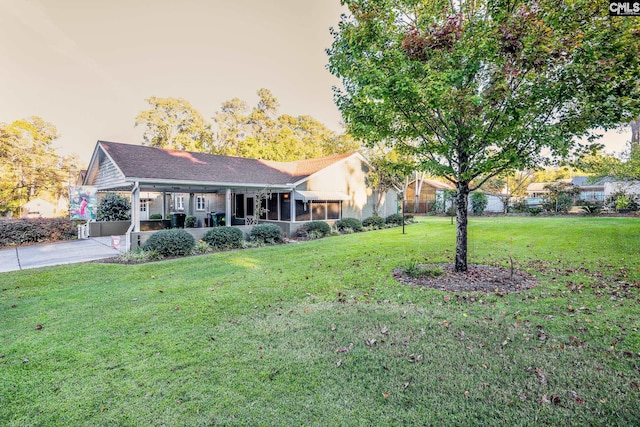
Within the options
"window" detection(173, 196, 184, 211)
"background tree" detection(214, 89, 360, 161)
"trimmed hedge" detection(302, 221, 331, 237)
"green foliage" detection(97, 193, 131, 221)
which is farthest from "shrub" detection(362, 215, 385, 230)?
"green foliage" detection(97, 193, 131, 221)

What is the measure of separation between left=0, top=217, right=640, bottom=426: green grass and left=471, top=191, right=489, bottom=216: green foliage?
25741 mm

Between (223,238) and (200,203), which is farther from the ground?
(200,203)

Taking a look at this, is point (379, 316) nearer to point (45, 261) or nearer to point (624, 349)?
point (624, 349)

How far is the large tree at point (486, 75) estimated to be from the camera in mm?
5289

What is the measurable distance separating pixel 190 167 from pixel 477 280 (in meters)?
13.8

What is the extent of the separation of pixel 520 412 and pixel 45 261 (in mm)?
13661

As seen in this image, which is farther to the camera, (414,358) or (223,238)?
(223,238)

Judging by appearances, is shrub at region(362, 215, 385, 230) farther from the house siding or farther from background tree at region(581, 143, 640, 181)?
the house siding

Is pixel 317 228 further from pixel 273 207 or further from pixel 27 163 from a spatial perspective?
pixel 27 163

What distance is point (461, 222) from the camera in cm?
765

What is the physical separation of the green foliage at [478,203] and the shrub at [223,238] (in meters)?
27.6

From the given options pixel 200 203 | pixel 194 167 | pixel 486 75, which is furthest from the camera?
pixel 200 203

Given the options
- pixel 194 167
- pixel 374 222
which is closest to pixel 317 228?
pixel 374 222

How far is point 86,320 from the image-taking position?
16.7 feet
